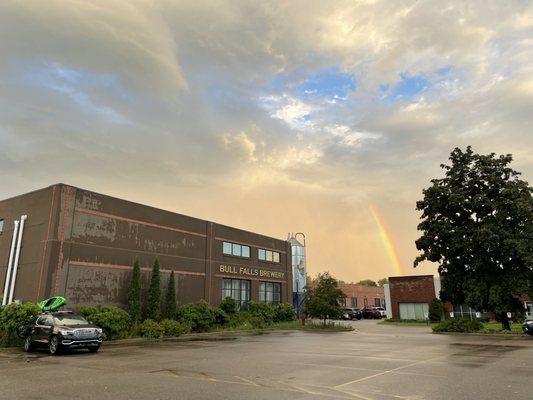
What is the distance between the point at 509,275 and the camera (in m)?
30.8

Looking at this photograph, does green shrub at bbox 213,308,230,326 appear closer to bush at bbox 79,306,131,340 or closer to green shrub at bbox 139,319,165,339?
green shrub at bbox 139,319,165,339

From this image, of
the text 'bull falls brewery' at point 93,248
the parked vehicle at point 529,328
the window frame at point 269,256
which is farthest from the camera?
the window frame at point 269,256

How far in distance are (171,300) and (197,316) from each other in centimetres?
238

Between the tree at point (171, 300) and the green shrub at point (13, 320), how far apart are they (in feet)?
36.6

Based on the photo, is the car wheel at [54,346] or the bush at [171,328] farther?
the bush at [171,328]

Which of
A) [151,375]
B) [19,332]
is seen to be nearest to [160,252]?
[19,332]

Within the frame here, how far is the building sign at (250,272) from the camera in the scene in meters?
41.7

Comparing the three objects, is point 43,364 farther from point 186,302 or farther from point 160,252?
point 186,302

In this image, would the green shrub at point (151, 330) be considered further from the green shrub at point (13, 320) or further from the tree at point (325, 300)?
the tree at point (325, 300)

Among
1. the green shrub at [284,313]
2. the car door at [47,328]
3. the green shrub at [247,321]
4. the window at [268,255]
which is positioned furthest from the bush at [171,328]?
the window at [268,255]

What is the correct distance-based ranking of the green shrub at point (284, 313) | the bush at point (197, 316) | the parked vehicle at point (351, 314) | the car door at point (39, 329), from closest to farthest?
the car door at point (39, 329)
the bush at point (197, 316)
the green shrub at point (284, 313)
the parked vehicle at point (351, 314)

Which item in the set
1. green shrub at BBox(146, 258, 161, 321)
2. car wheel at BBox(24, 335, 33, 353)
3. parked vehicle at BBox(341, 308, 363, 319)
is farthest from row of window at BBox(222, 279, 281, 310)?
car wheel at BBox(24, 335, 33, 353)

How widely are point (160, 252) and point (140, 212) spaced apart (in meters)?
3.71

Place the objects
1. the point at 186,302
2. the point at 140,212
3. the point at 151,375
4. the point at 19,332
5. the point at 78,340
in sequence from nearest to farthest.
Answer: the point at 151,375 → the point at 78,340 → the point at 19,332 → the point at 140,212 → the point at 186,302
